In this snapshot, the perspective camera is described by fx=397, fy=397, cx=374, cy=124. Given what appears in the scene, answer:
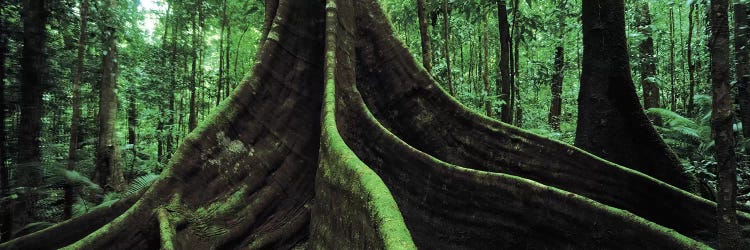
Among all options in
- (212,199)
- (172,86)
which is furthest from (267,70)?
(172,86)

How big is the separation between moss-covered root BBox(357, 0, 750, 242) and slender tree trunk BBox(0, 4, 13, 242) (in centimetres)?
386

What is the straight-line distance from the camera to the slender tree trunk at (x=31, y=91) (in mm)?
4309

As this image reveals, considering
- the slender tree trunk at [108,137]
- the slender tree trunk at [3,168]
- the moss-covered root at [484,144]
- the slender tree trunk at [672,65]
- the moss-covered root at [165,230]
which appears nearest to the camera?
the moss-covered root at [165,230]

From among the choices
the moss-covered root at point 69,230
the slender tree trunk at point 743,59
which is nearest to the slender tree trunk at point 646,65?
the slender tree trunk at point 743,59

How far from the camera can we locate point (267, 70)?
402 centimetres

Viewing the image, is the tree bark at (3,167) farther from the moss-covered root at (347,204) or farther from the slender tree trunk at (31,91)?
the moss-covered root at (347,204)

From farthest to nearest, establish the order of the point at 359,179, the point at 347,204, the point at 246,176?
the point at 246,176 → the point at 347,204 → the point at 359,179

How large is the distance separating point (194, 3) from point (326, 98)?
10.4m

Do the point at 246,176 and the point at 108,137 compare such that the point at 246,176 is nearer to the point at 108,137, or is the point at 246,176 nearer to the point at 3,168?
the point at 3,168

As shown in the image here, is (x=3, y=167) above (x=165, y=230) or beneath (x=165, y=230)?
above

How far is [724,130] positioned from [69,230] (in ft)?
15.4

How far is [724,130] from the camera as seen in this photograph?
96.3 inches

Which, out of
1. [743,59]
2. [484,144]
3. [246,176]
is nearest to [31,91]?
[246,176]

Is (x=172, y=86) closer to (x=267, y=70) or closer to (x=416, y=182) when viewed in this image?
(x=267, y=70)
